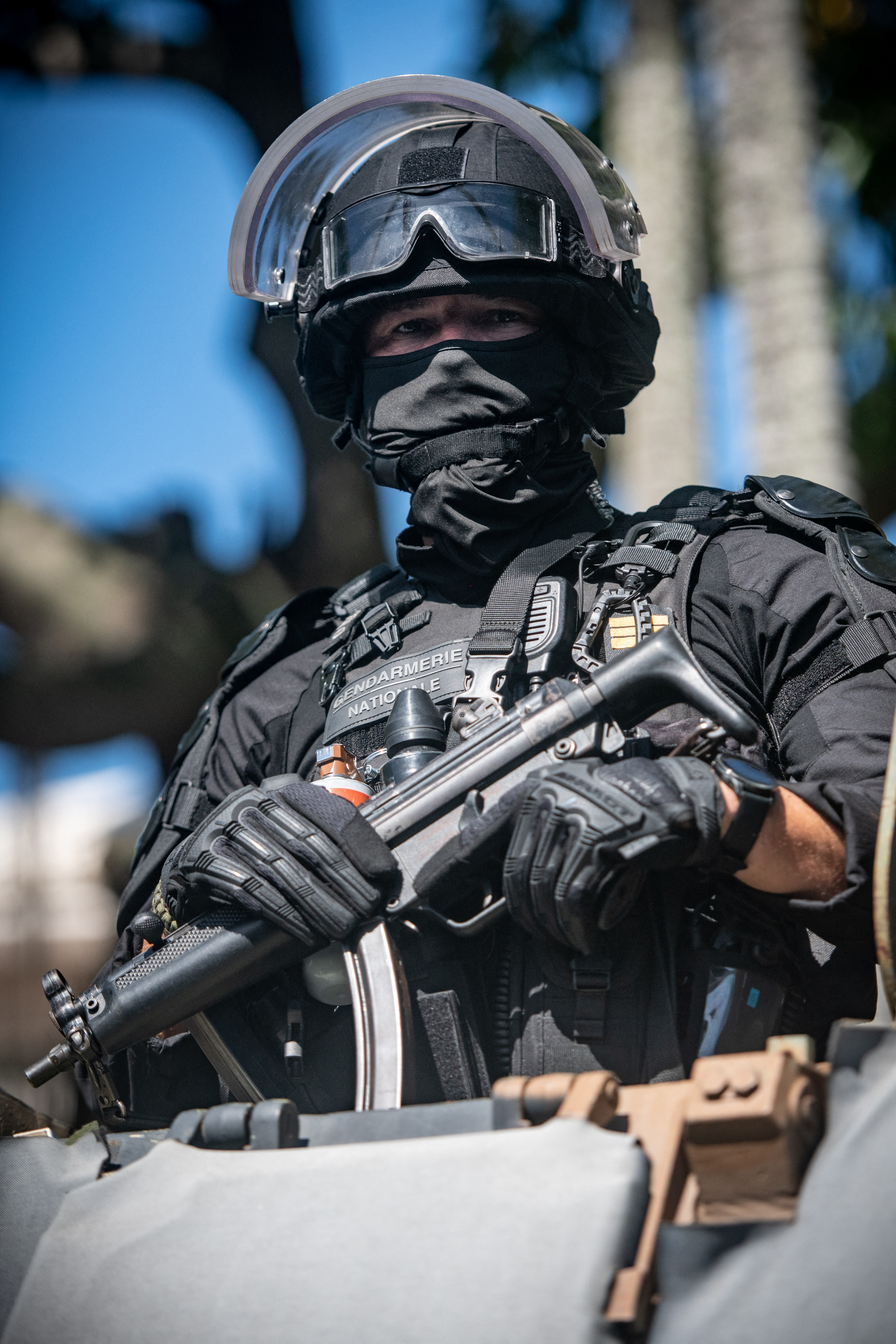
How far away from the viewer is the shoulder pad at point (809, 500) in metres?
2.63

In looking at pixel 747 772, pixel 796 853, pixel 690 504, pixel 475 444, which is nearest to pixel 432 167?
pixel 475 444

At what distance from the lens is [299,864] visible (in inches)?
88.8

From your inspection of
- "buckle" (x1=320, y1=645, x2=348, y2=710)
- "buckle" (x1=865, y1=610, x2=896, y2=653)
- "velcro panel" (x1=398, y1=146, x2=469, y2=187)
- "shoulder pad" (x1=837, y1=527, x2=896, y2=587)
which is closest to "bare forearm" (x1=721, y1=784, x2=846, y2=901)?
"buckle" (x1=865, y1=610, x2=896, y2=653)

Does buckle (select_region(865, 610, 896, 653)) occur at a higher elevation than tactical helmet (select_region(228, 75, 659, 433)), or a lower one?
lower

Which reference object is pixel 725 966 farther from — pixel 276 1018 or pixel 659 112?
pixel 659 112

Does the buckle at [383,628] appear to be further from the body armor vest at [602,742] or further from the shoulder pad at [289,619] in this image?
the shoulder pad at [289,619]

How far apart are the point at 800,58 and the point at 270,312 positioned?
20.8ft

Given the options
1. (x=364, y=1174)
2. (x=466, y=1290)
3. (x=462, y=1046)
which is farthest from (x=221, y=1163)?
(x=462, y=1046)

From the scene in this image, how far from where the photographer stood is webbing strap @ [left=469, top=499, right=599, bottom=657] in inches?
102

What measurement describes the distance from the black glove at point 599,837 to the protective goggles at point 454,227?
1264mm

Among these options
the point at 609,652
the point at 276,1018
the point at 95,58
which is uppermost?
the point at 95,58

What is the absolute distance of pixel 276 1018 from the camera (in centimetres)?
249

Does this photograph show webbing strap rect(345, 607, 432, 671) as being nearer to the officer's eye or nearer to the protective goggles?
the officer's eye

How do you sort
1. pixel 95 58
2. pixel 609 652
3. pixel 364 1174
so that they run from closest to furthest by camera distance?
1. pixel 364 1174
2. pixel 609 652
3. pixel 95 58
